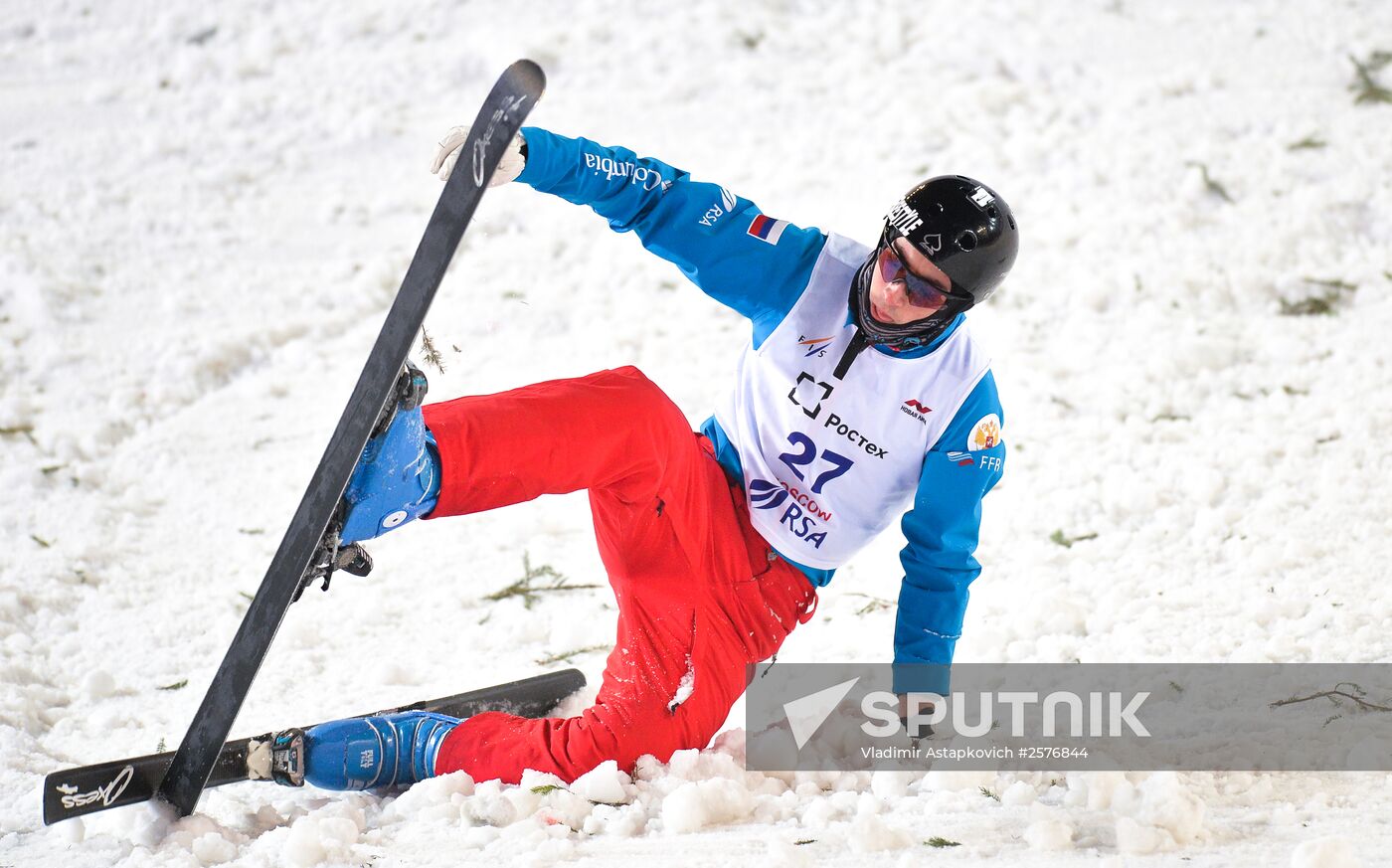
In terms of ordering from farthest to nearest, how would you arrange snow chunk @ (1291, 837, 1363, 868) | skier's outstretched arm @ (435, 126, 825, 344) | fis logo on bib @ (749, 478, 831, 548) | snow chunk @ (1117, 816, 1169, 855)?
fis logo on bib @ (749, 478, 831, 548) < skier's outstretched arm @ (435, 126, 825, 344) < snow chunk @ (1117, 816, 1169, 855) < snow chunk @ (1291, 837, 1363, 868)

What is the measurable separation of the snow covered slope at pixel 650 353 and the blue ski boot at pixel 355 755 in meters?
0.09

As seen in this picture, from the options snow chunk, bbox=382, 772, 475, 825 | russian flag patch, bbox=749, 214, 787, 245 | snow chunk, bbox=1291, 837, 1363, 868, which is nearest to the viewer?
snow chunk, bbox=1291, 837, 1363, 868

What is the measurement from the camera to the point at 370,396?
2.15 meters

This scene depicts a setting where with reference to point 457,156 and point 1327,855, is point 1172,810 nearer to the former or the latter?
point 1327,855

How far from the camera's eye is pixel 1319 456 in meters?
3.89

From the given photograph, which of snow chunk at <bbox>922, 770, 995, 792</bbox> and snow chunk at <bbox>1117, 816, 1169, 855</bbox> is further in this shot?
snow chunk at <bbox>922, 770, 995, 792</bbox>

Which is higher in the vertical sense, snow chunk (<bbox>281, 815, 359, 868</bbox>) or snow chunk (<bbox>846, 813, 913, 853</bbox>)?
snow chunk (<bbox>846, 813, 913, 853</bbox>)

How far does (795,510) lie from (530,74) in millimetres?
1121

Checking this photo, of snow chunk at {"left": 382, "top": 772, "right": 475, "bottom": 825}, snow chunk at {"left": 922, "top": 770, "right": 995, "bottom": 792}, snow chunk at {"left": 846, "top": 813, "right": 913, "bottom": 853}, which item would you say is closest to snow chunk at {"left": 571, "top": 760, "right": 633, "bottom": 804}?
snow chunk at {"left": 382, "top": 772, "right": 475, "bottom": 825}

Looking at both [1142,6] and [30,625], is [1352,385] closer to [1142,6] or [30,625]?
[1142,6]

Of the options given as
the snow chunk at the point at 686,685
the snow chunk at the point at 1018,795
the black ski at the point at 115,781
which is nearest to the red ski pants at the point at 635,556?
the snow chunk at the point at 686,685

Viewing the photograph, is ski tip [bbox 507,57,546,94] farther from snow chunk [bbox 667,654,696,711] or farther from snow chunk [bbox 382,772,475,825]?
snow chunk [bbox 382,772,475,825]

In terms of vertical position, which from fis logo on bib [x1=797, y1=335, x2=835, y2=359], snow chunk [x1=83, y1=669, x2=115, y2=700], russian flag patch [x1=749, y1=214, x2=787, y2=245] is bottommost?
snow chunk [x1=83, y1=669, x2=115, y2=700]

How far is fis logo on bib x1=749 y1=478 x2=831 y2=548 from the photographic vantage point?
109 inches
